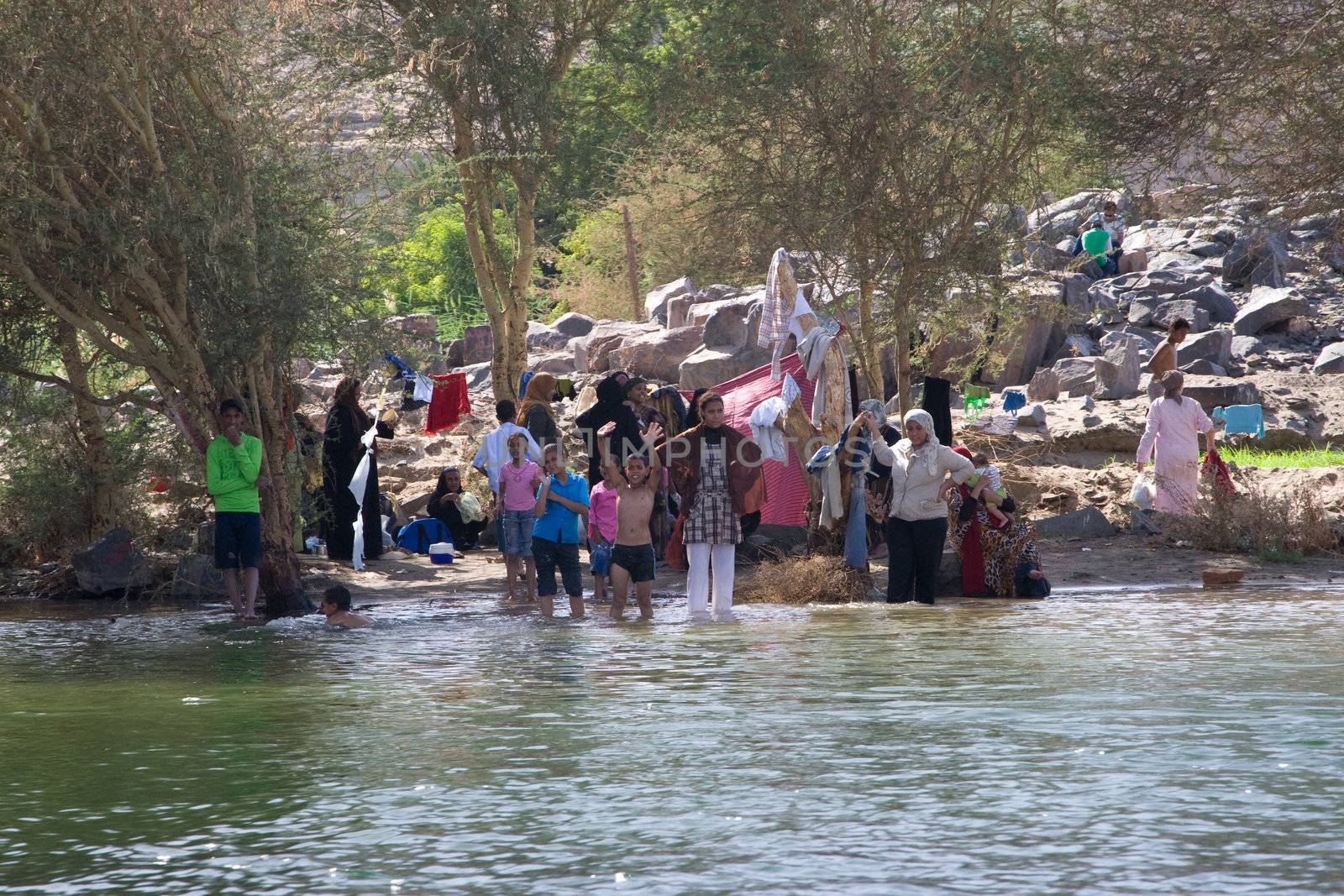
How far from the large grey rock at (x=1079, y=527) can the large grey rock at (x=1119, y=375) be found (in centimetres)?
808

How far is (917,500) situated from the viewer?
1225 cm

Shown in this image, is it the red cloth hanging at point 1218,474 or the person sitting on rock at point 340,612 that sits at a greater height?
the red cloth hanging at point 1218,474

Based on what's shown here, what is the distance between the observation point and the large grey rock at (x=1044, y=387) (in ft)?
81.2

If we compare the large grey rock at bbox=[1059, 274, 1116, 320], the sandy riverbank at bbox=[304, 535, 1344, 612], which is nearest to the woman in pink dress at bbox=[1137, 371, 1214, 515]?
the sandy riverbank at bbox=[304, 535, 1344, 612]

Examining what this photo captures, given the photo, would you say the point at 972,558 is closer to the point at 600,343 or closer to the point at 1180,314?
the point at 600,343

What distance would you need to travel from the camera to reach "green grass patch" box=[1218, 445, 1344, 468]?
20.5 m

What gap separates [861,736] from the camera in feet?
23.8

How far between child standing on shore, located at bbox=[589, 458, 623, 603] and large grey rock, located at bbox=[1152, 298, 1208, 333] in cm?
1771

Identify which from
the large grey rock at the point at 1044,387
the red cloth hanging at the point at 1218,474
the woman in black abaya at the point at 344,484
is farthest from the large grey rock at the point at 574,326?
the red cloth hanging at the point at 1218,474

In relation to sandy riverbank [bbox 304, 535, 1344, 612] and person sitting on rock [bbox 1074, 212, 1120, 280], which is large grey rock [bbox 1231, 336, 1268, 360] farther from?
sandy riverbank [bbox 304, 535, 1344, 612]

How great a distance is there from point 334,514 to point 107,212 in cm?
482

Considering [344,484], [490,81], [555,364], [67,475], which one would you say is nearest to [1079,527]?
[344,484]

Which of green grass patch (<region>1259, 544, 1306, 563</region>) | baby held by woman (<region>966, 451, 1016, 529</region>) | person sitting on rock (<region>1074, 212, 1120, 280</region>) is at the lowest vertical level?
green grass patch (<region>1259, 544, 1306, 563</region>)

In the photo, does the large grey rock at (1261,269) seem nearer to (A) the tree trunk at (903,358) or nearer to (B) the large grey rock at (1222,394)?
(B) the large grey rock at (1222,394)
